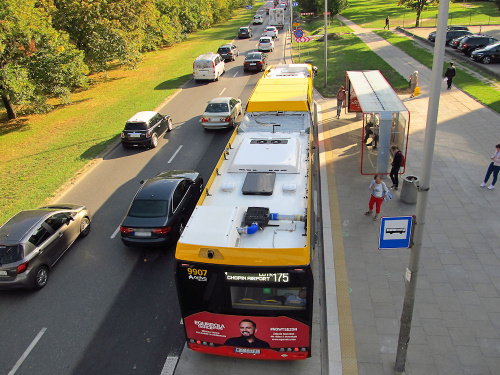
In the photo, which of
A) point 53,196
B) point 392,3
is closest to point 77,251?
point 53,196

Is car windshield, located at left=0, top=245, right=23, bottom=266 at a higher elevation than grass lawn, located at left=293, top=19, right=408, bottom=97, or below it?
higher

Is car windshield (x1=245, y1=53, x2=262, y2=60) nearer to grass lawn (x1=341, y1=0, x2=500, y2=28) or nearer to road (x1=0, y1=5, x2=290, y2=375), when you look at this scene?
road (x1=0, y1=5, x2=290, y2=375)

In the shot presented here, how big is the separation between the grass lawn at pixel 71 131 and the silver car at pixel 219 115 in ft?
15.7

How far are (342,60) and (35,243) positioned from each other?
28.4 m

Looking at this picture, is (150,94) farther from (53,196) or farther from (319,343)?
(319,343)

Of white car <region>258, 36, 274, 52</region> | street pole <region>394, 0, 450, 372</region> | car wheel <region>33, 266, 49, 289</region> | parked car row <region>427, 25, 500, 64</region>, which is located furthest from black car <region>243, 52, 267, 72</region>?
street pole <region>394, 0, 450, 372</region>

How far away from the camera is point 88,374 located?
7668mm

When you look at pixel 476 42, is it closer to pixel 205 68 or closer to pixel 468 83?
pixel 468 83

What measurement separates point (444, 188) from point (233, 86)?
18.4 meters

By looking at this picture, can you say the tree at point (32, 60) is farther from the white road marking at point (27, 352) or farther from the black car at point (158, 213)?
the white road marking at point (27, 352)

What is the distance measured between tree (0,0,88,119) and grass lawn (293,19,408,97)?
1625 cm

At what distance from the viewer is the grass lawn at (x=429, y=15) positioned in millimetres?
49875

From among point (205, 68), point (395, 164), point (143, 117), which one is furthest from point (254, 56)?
point (395, 164)

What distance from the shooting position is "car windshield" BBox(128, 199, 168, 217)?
36.1ft
